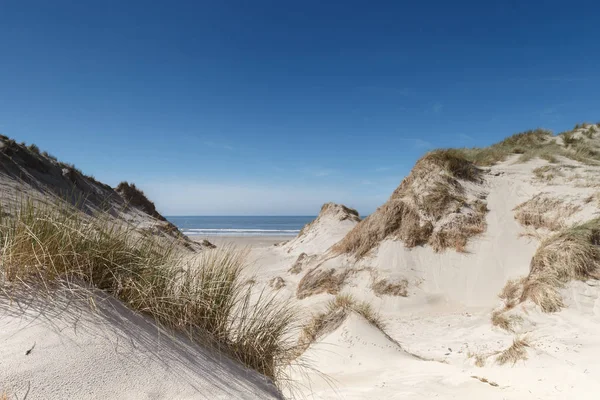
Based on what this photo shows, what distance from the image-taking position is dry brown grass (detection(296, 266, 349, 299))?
32.4 feet

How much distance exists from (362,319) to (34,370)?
17.9 ft

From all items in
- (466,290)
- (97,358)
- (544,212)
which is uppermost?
(544,212)

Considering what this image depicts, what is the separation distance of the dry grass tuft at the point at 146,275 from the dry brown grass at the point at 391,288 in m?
6.45

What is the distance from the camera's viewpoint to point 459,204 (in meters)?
10.3

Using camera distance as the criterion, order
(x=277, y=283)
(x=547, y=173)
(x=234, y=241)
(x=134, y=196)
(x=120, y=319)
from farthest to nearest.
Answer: (x=134, y=196), (x=277, y=283), (x=547, y=173), (x=234, y=241), (x=120, y=319)

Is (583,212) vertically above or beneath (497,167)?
beneath

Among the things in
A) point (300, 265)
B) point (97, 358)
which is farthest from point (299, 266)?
point (97, 358)

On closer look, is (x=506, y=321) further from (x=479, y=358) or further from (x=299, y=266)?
(x=299, y=266)

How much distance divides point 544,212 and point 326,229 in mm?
10680

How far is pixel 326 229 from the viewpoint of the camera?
18594 mm

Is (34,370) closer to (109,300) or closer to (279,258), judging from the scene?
(109,300)

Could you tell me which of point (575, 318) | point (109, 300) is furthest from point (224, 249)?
point (575, 318)

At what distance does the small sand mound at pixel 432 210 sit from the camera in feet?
32.6

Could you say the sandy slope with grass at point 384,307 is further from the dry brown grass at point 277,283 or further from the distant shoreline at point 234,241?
the distant shoreline at point 234,241
